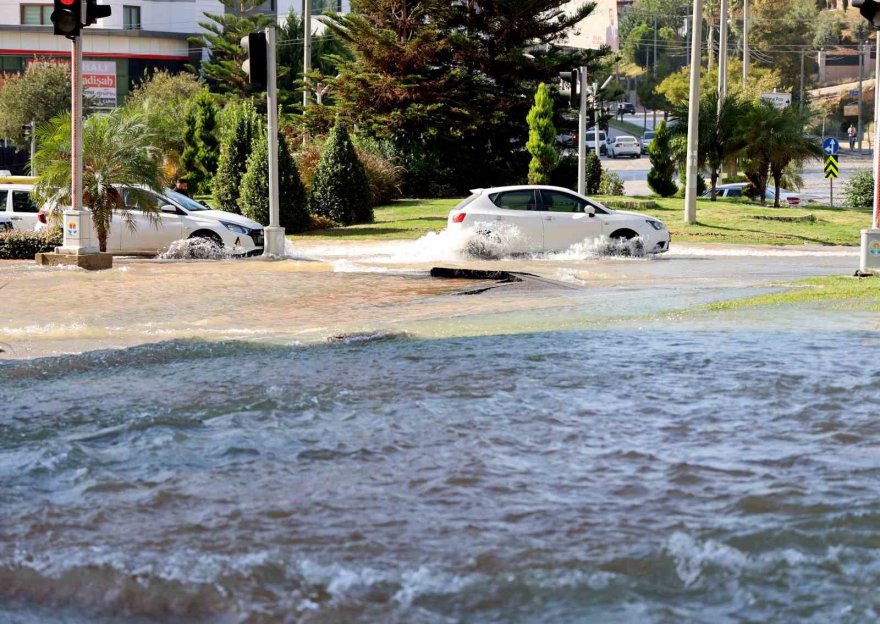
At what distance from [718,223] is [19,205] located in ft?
53.2

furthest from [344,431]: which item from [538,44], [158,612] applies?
[538,44]

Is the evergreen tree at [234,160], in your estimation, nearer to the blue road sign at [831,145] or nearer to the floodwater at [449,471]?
the floodwater at [449,471]

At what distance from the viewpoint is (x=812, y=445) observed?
679 cm

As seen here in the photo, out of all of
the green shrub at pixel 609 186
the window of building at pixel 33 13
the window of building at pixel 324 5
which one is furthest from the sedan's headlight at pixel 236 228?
the window of building at pixel 324 5

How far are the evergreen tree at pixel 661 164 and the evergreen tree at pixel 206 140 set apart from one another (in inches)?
570

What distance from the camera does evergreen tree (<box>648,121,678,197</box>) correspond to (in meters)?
40.7

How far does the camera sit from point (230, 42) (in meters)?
70.5

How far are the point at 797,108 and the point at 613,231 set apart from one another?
67.3 feet

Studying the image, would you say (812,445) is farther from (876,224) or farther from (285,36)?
(285,36)

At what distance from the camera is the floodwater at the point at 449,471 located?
466 cm

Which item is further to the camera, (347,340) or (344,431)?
(347,340)

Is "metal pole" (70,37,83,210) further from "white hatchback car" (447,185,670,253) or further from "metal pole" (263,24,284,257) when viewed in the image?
"white hatchback car" (447,185,670,253)

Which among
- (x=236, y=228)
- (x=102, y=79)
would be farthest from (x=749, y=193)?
(x=102, y=79)

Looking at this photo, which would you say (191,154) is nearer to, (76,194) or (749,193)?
(749,193)
